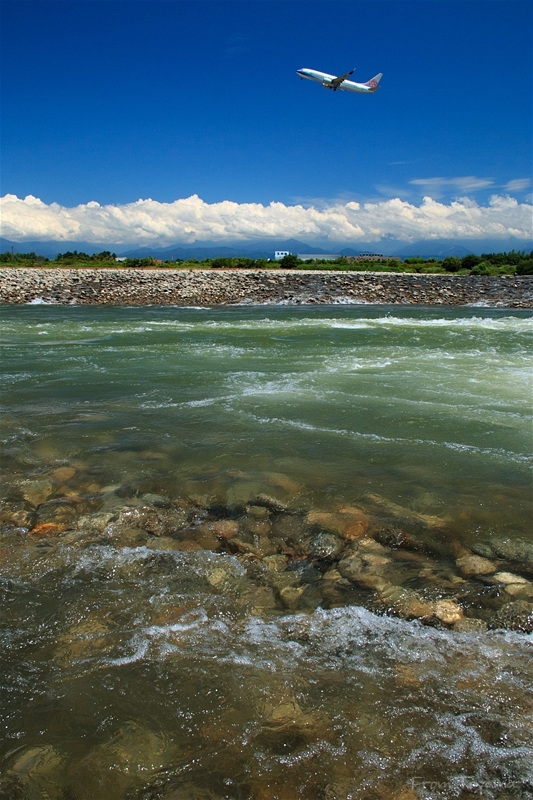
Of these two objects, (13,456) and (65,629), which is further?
(13,456)

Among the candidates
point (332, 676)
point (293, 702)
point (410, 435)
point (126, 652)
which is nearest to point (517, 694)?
point (332, 676)

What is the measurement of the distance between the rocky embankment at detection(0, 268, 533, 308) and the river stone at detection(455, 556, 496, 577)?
3180 cm

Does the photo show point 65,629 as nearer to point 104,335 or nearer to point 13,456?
point 13,456

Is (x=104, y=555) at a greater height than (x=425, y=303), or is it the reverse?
(x=425, y=303)

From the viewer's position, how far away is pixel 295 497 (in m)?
5.66

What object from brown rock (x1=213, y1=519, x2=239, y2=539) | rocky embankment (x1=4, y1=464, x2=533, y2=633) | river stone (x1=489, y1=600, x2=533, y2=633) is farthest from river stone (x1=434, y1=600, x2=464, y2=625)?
brown rock (x1=213, y1=519, x2=239, y2=539)

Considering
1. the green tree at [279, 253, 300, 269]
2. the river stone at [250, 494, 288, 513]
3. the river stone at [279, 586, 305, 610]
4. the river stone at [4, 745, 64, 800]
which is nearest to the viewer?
the river stone at [4, 745, 64, 800]

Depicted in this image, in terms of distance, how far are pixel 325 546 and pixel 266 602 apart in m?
0.95

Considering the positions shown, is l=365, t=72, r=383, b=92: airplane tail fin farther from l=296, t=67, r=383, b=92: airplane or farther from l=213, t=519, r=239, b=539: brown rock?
l=213, t=519, r=239, b=539: brown rock

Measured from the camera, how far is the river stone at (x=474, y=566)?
4203 mm

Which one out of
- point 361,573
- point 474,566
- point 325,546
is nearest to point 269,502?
point 325,546

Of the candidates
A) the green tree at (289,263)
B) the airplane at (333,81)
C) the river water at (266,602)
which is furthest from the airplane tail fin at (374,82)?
the river water at (266,602)

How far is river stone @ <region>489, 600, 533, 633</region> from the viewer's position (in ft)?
11.6

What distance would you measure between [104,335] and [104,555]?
16.8 m
